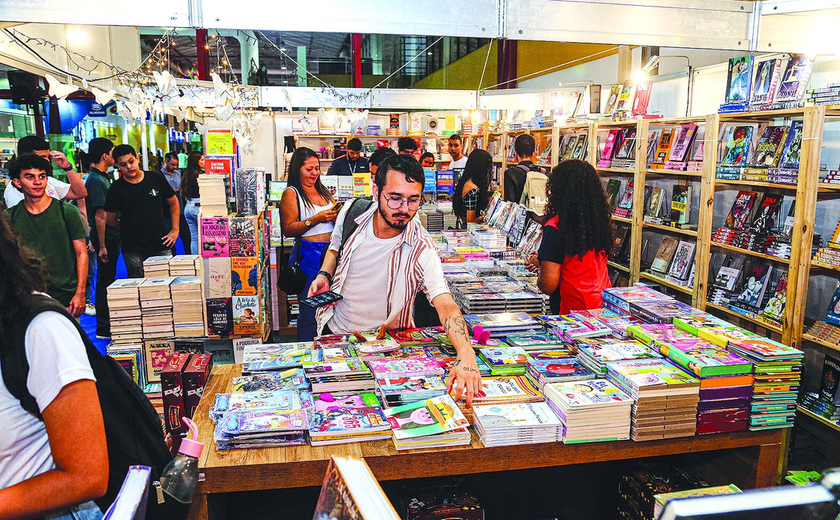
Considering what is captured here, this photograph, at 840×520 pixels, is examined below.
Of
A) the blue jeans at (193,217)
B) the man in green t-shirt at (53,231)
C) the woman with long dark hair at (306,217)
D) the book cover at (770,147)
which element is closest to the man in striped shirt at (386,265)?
the woman with long dark hair at (306,217)

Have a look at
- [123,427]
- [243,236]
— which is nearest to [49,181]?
[243,236]

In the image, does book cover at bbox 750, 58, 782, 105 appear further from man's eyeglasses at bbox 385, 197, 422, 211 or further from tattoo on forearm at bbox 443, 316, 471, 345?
tattoo on forearm at bbox 443, 316, 471, 345

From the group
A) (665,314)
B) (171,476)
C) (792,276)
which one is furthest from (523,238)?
(171,476)

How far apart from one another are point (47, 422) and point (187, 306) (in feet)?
9.87

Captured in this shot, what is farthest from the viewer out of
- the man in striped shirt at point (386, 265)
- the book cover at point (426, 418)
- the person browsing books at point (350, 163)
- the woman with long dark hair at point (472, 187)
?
the person browsing books at point (350, 163)

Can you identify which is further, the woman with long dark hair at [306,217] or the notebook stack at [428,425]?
the woman with long dark hair at [306,217]

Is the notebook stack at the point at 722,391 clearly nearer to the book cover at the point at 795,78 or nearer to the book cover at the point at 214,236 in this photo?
the book cover at the point at 795,78

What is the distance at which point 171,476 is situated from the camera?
161cm

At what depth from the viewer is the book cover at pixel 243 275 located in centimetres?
445

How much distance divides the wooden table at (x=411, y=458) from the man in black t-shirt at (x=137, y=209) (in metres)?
3.85

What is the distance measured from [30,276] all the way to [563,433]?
1554 mm

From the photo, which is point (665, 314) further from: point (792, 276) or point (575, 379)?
point (792, 276)

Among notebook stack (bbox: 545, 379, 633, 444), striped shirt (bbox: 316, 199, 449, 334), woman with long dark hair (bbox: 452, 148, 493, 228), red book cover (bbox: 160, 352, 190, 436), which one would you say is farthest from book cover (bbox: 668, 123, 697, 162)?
red book cover (bbox: 160, 352, 190, 436)

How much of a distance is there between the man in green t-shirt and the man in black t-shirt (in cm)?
107
